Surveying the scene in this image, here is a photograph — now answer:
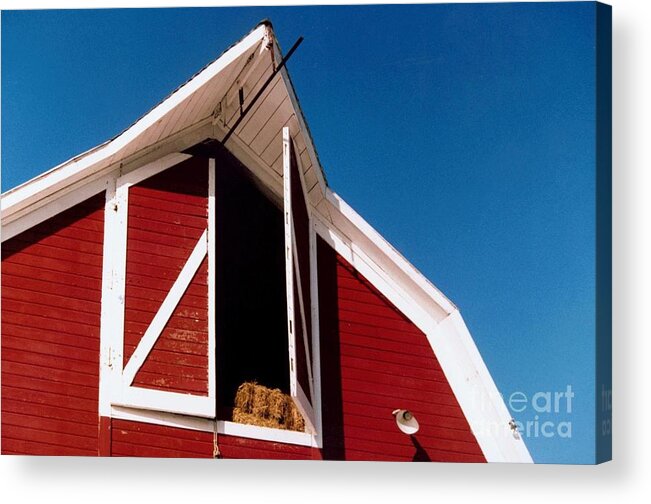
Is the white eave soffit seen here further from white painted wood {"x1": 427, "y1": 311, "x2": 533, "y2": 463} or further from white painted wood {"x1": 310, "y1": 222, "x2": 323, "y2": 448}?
white painted wood {"x1": 427, "y1": 311, "x2": 533, "y2": 463}

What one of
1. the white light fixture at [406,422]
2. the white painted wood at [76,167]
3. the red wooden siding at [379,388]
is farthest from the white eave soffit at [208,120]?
the white light fixture at [406,422]

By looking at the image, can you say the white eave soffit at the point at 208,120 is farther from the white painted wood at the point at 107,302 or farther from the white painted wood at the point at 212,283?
the white painted wood at the point at 212,283

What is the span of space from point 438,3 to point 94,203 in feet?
8.27

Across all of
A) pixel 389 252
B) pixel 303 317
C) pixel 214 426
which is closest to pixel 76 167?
pixel 303 317

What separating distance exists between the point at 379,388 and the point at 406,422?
28 centimetres

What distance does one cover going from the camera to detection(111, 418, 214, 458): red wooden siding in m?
10.2

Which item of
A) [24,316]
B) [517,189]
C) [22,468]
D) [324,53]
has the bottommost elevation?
[22,468]

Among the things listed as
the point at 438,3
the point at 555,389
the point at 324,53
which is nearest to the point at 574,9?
the point at 438,3

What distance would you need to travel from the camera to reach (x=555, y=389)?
32.8 feet

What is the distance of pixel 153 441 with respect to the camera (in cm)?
1020

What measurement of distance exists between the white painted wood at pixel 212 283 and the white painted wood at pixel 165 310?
5cm

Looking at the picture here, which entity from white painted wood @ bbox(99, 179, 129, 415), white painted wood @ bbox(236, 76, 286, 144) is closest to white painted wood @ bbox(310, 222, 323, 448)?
white painted wood @ bbox(236, 76, 286, 144)

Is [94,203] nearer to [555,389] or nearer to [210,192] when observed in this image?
[210,192]

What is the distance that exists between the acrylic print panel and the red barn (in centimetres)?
1
